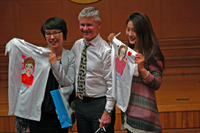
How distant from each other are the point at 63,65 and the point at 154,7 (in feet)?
11.8

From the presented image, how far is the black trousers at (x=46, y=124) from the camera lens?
188 cm

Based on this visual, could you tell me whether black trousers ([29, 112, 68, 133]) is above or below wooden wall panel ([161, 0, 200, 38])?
below

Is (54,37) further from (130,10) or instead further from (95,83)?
(130,10)

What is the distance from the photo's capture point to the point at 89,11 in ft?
5.89

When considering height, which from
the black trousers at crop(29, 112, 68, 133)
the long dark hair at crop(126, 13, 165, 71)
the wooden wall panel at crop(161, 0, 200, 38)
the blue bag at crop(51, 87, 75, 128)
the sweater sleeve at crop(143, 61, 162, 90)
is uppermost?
the wooden wall panel at crop(161, 0, 200, 38)

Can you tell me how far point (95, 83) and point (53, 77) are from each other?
0.30 metres

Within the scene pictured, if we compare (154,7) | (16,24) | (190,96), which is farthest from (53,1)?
(190,96)

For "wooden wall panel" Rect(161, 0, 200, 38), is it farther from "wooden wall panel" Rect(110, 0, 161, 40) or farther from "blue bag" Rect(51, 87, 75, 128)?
"blue bag" Rect(51, 87, 75, 128)

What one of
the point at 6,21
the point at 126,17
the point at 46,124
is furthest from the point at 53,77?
the point at 6,21

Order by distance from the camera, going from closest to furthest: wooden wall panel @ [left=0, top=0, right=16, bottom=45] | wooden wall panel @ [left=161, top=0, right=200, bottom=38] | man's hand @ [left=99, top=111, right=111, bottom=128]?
man's hand @ [left=99, top=111, right=111, bottom=128]
wooden wall panel @ [left=161, top=0, right=200, bottom=38]
wooden wall panel @ [left=0, top=0, right=16, bottom=45]

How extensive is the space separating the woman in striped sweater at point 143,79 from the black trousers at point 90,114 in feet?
0.79

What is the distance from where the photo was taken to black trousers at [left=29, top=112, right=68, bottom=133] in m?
1.88

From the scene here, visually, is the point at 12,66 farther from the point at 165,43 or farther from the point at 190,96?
the point at 165,43


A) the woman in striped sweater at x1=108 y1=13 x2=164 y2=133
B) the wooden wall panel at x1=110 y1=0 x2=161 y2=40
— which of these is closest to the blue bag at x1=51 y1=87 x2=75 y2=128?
the woman in striped sweater at x1=108 y1=13 x2=164 y2=133
